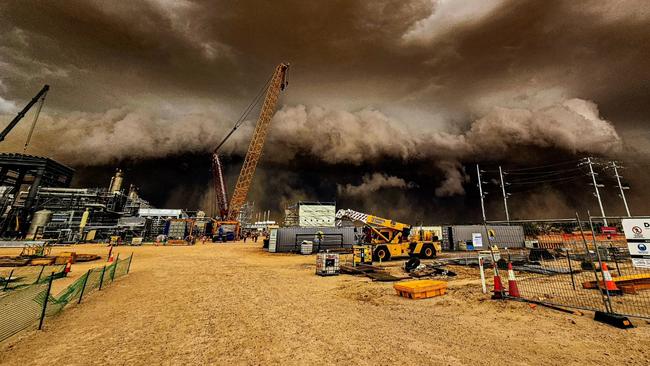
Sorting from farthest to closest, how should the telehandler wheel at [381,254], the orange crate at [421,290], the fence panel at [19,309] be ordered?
the telehandler wheel at [381,254], the orange crate at [421,290], the fence panel at [19,309]

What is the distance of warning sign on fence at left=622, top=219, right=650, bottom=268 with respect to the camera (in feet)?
20.5

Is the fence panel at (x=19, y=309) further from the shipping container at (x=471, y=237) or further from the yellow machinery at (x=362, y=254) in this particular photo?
the shipping container at (x=471, y=237)

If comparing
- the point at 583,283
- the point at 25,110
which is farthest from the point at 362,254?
the point at 25,110

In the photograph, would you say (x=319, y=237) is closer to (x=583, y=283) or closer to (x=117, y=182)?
(x=583, y=283)

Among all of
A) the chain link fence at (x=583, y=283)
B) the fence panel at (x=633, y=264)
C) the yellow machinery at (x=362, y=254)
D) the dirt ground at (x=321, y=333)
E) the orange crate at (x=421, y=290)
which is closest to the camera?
the dirt ground at (x=321, y=333)

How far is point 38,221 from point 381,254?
8196cm

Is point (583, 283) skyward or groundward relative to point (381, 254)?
groundward

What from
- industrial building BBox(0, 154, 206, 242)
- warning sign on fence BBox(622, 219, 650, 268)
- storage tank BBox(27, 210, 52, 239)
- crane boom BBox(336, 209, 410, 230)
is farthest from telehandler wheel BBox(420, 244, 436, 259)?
storage tank BBox(27, 210, 52, 239)

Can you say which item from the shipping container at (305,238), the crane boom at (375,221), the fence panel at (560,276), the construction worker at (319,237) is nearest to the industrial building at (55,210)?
the shipping container at (305,238)

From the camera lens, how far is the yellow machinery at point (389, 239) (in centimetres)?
2297

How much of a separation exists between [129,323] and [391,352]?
24.8 feet

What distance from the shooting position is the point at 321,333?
251 inches

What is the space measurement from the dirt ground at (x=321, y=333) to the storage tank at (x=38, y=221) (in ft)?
249

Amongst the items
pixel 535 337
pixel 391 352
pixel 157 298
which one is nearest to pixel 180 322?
pixel 157 298
